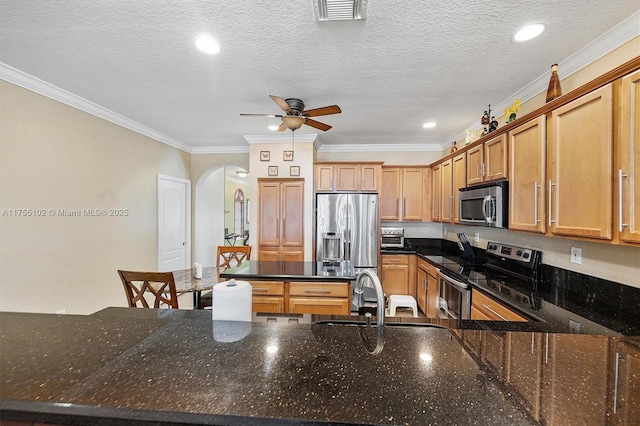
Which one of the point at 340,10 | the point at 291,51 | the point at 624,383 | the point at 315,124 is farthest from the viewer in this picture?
the point at 315,124

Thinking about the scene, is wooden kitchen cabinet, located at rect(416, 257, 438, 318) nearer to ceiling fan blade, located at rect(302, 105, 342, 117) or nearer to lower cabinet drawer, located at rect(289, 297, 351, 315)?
lower cabinet drawer, located at rect(289, 297, 351, 315)

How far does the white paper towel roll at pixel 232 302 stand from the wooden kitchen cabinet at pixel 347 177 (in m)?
3.25

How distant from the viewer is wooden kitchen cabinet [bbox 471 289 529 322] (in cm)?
182

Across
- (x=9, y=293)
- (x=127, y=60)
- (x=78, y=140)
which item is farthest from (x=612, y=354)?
(x=78, y=140)

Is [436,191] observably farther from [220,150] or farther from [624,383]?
[220,150]

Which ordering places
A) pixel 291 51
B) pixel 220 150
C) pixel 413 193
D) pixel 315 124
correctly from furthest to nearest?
pixel 220 150, pixel 413 193, pixel 315 124, pixel 291 51

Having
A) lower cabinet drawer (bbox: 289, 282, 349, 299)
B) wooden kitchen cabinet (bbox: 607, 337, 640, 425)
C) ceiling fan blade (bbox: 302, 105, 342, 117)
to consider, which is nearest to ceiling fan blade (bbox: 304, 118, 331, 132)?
ceiling fan blade (bbox: 302, 105, 342, 117)

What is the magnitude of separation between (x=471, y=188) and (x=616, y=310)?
5.33 feet

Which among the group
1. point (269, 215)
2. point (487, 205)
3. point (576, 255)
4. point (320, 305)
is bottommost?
point (320, 305)

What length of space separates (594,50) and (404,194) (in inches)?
108

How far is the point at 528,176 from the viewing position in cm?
214

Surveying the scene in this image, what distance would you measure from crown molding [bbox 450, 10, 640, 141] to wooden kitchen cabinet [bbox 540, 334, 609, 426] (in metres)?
1.93

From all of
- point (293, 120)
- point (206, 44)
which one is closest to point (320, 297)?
point (293, 120)

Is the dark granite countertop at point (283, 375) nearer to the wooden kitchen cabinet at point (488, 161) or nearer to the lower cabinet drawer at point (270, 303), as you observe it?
the lower cabinet drawer at point (270, 303)
